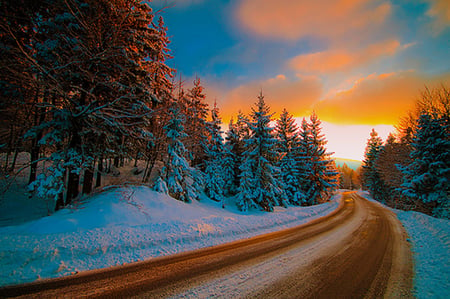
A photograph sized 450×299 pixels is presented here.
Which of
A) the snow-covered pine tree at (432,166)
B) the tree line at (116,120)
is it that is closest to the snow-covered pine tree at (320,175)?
the tree line at (116,120)

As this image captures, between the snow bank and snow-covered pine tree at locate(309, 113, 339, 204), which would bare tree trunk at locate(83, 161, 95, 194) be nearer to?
the snow bank

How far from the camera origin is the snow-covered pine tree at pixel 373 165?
36.9 metres

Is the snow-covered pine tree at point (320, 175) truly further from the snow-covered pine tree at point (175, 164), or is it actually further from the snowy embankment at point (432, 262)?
the snow-covered pine tree at point (175, 164)

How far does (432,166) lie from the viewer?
13.9 metres

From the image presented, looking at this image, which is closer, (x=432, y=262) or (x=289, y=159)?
(x=432, y=262)

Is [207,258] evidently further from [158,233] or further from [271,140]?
[271,140]

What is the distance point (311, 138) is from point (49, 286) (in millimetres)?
26538

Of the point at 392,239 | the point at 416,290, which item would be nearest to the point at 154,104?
the point at 416,290

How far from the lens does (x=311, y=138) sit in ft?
77.4

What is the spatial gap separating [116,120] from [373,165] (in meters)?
50.5

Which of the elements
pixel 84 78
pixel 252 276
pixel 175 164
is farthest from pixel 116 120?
pixel 252 276

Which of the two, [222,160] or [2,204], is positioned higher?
[222,160]

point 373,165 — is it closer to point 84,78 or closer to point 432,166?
point 432,166

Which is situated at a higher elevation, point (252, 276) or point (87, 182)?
point (87, 182)
